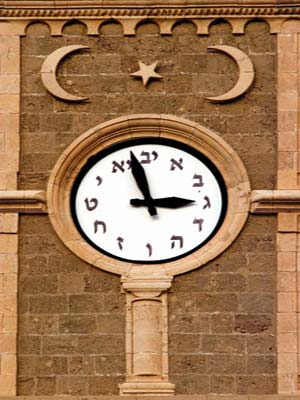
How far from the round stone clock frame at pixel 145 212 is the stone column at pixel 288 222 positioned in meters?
0.55

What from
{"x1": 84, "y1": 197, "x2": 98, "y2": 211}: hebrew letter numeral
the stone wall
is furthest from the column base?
{"x1": 84, "y1": 197, "x2": 98, "y2": 211}: hebrew letter numeral

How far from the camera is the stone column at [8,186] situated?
60.9 m

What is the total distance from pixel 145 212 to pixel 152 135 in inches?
37.6

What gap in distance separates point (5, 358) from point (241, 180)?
3558 millimetres

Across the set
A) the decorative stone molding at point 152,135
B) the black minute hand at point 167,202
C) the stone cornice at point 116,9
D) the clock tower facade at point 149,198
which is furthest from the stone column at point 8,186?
the black minute hand at point 167,202

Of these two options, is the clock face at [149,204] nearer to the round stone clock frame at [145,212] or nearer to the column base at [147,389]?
the round stone clock frame at [145,212]

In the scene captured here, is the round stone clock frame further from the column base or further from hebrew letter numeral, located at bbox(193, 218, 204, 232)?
hebrew letter numeral, located at bbox(193, 218, 204, 232)

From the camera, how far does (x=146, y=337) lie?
6084cm

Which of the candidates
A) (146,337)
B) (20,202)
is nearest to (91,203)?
(20,202)

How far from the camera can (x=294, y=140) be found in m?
61.6

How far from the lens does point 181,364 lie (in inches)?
2392

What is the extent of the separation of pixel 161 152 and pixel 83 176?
99 cm

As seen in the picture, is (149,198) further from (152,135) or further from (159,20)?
(159,20)

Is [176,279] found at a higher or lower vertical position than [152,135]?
lower
